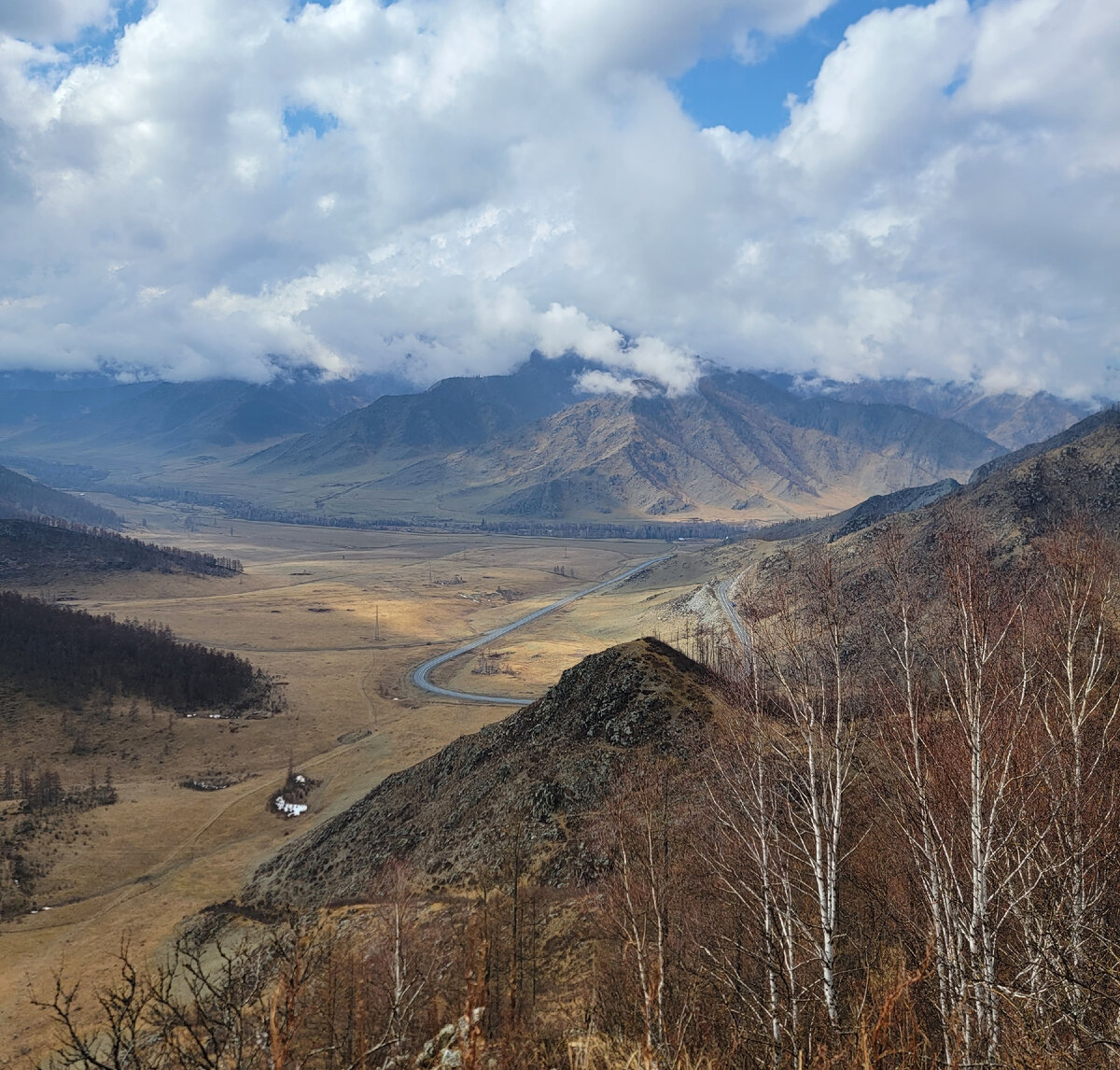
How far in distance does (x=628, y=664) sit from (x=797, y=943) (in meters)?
36.3

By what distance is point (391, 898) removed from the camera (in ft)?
116

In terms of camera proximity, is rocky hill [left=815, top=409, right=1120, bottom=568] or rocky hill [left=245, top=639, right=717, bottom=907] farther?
rocky hill [left=815, top=409, right=1120, bottom=568]

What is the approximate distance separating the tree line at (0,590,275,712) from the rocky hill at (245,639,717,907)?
58.2 metres

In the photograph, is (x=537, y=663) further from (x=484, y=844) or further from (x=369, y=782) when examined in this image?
(x=484, y=844)

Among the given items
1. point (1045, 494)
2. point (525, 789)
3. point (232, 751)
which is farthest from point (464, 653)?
point (1045, 494)

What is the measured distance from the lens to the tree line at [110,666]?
96.2 meters

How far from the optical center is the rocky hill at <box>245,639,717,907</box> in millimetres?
39312

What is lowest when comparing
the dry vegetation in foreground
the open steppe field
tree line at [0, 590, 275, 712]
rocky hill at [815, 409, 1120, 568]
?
the open steppe field

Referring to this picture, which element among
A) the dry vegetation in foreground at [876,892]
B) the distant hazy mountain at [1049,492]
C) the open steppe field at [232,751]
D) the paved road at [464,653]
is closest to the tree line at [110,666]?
the open steppe field at [232,751]

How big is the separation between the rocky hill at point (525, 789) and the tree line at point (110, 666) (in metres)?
58.2

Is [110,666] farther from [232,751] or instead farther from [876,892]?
[876,892]

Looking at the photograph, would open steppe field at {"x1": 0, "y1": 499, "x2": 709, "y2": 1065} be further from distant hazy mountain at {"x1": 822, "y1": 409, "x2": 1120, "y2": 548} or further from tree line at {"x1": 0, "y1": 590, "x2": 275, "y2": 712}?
distant hazy mountain at {"x1": 822, "y1": 409, "x2": 1120, "y2": 548}

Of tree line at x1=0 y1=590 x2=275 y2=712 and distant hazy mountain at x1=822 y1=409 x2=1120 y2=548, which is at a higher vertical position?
distant hazy mountain at x1=822 y1=409 x2=1120 y2=548

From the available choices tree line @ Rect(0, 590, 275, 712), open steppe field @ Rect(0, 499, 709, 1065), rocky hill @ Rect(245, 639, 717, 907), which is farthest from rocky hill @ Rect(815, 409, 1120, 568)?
tree line @ Rect(0, 590, 275, 712)
